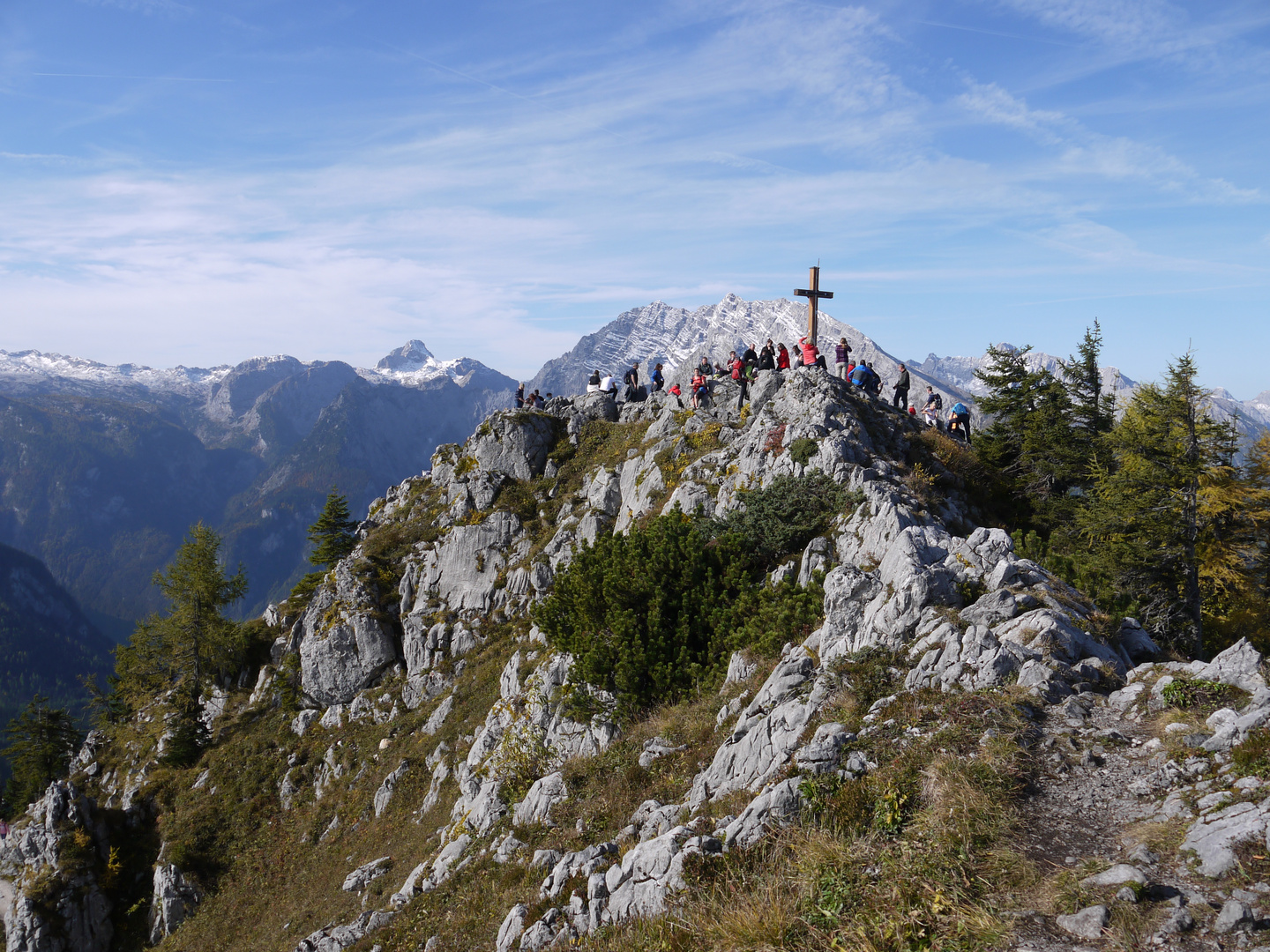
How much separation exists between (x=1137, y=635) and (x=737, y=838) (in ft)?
31.1

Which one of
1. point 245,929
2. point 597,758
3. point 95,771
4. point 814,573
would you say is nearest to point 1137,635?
point 814,573

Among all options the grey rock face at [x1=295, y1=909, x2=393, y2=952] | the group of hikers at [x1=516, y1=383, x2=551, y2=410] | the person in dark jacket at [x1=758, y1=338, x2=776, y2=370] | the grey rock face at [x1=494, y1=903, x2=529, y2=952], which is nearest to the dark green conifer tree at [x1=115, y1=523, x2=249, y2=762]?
the group of hikers at [x1=516, y1=383, x2=551, y2=410]

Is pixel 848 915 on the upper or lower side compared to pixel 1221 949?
lower

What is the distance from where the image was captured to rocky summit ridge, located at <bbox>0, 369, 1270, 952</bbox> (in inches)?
297

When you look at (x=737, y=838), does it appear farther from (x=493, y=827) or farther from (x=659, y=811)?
(x=493, y=827)

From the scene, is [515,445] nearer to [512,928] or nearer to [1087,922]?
[512,928]

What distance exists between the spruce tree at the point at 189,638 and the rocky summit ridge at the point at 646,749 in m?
2.09

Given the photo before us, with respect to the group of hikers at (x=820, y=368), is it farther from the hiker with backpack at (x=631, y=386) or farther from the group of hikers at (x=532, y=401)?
the group of hikers at (x=532, y=401)

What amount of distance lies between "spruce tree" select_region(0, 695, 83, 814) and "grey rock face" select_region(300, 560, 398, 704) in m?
37.0

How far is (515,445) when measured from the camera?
128 ft

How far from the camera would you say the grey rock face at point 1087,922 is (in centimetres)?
591

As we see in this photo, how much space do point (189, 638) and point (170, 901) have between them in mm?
18108

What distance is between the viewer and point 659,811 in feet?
37.6

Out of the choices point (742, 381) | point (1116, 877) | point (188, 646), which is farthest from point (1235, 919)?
point (188, 646)
